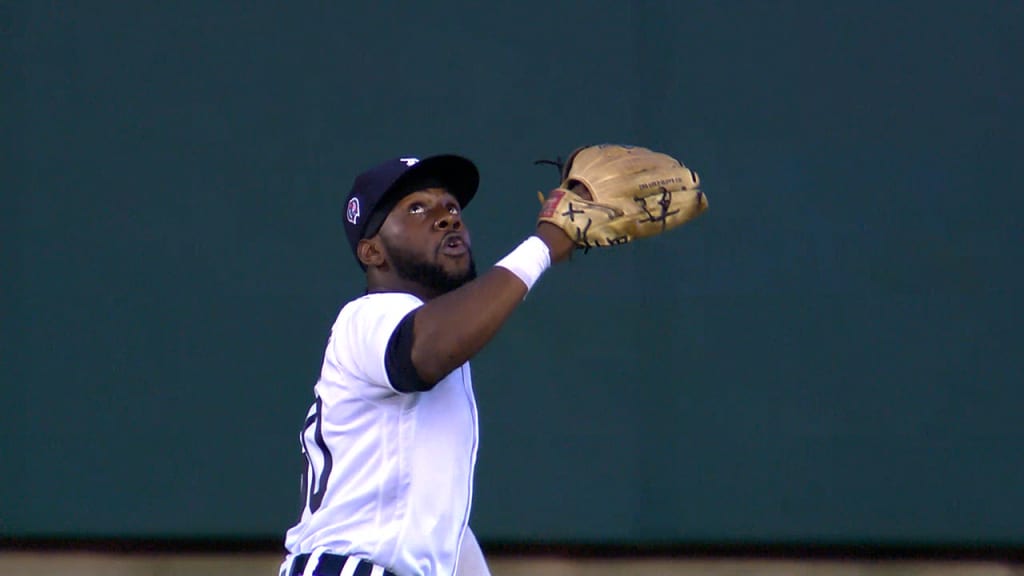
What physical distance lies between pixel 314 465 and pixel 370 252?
39 centimetres

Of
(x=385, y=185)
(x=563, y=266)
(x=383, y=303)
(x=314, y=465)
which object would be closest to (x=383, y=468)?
(x=314, y=465)

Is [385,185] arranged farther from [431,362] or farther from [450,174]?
[431,362]

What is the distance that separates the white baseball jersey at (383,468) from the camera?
2359mm

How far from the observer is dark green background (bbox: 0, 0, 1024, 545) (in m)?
4.04

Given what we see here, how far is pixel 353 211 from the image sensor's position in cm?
256

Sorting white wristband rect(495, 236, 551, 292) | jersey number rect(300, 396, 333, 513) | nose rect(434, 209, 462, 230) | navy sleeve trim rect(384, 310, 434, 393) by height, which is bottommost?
jersey number rect(300, 396, 333, 513)

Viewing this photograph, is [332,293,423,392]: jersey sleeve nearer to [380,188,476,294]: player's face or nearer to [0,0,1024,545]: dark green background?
[380,188,476,294]: player's face

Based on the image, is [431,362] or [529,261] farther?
[529,261]

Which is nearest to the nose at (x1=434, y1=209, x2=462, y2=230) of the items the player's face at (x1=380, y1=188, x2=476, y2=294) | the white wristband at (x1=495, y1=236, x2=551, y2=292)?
the player's face at (x1=380, y1=188, x2=476, y2=294)

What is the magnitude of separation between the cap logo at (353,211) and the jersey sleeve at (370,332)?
20cm


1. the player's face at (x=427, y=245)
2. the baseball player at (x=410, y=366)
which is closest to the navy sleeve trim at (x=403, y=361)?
the baseball player at (x=410, y=366)

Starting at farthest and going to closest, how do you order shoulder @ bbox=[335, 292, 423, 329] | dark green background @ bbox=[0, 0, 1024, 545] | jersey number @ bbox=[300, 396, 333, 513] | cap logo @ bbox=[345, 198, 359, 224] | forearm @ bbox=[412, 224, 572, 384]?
dark green background @ bbox=[0, 0, 1024, 545], cap logo @ bbox=[345, 198, 359, 224], jersey number @ bbox=[300, 396, 333, 513], shoulder @ bbox=[335, 292, 423, 329], forearm @ bbox=[412, 224, 572, 384]

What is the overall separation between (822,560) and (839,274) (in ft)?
2.69

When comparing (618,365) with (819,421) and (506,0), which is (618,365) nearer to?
(819,421)
